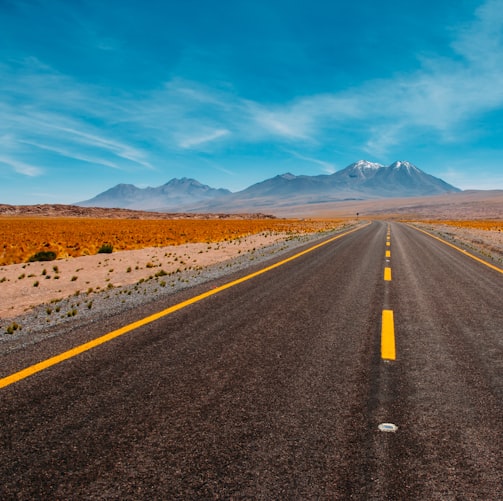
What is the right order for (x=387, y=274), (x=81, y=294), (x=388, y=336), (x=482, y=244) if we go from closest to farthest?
(x=388, y=336) → (x=81, y=294) → (x=387, y=274) → (x=482, y=244)

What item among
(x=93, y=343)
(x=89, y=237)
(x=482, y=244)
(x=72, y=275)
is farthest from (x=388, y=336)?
(x=89, y=237)

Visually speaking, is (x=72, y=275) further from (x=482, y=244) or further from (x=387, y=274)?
(x=482, y=244)

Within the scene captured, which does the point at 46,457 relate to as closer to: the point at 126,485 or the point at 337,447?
the point at 126,485

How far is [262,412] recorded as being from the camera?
2838mm

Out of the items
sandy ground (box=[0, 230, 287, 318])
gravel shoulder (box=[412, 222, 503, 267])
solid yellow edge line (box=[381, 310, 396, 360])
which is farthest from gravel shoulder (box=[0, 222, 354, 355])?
gravel shoulder (box=[412, 222, 503, 267])

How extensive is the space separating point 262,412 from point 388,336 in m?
2.55

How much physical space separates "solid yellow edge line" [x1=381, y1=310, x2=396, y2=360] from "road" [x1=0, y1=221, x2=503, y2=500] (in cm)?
4

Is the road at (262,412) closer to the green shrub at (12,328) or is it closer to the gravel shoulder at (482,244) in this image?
the green shrub at (12,328)

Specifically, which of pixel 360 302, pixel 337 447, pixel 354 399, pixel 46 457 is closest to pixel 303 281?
pixel 360 302

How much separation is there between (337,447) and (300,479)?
0.43m

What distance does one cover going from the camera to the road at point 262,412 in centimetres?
211

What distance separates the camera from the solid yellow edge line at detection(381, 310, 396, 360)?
160 inches

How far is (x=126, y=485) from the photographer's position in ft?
6.78

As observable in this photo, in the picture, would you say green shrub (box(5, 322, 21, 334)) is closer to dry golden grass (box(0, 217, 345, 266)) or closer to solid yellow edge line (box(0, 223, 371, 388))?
solid yellow edge line (box(0, 223, 371, 388))
